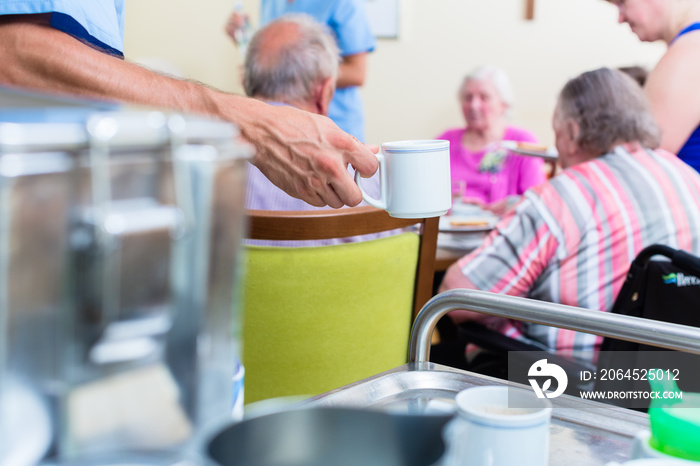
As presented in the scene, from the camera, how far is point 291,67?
1.84 meters

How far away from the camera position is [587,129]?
1776mm

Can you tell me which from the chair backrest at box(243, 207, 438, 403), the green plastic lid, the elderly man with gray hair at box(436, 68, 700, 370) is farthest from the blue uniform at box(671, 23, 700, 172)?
the green plastic lid

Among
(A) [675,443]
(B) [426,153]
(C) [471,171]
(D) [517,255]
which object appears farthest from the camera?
(C) [471,171]

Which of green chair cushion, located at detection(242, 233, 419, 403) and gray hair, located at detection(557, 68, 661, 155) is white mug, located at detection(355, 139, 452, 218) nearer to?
green chair cushion, located at detection(242, 233, 419, 403)

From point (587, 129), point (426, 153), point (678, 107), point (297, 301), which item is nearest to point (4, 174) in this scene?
point (426, 153)

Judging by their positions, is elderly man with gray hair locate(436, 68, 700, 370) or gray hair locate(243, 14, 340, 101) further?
gray hair locate(243, 14, 340, 101)

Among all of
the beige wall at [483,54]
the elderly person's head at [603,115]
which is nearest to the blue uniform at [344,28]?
the elderly person's head at [603,115]

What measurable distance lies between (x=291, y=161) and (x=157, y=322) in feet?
1.65

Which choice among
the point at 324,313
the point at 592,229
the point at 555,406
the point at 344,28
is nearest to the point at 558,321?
the point at 555,406

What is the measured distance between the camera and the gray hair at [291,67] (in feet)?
6.03

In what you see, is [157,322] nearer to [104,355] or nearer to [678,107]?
[104,355]

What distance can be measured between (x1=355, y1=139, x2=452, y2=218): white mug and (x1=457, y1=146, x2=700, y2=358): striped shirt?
93 centimetres

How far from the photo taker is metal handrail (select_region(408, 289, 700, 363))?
62 cm

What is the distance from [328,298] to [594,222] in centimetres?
71
